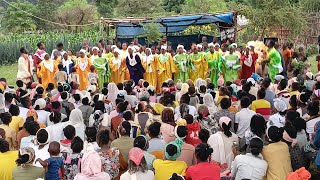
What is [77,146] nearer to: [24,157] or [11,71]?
[24,157]

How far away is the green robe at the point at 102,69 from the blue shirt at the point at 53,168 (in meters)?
8.83

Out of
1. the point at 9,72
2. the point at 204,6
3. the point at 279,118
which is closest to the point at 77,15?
the point at 204,6

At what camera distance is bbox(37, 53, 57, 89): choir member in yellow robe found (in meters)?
13.6

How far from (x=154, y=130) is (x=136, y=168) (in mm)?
1125

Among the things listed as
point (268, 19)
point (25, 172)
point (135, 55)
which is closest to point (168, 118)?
point (25, 172)

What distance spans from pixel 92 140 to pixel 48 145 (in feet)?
1.71

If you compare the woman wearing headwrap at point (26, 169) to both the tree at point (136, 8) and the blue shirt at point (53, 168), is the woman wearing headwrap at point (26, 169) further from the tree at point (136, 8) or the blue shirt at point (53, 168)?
the tree at point (136, 8)

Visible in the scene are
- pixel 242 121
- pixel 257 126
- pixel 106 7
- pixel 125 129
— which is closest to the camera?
pixel 125 129

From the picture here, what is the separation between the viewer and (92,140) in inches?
236

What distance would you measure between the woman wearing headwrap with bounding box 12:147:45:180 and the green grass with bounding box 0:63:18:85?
12.2 meters

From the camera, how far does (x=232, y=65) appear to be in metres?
14.1

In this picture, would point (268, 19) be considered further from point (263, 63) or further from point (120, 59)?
point (120, 59)

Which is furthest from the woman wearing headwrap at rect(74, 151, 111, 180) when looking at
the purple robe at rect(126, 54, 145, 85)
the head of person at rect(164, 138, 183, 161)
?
the purple robe at rect(126, 54, 145, 85)

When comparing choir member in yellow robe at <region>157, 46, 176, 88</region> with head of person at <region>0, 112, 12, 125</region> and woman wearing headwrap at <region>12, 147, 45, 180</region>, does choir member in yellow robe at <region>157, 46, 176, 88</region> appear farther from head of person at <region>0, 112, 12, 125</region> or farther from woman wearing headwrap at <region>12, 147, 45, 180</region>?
woman wearing headwrap at <region>12, 147, 45, 180</region>
